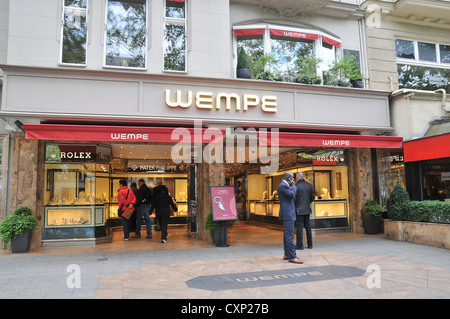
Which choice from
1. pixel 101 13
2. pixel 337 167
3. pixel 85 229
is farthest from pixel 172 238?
pixel 101 13

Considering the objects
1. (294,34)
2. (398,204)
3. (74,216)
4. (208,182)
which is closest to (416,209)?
(398,204)

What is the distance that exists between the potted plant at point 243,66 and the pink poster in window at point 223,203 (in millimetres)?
3122

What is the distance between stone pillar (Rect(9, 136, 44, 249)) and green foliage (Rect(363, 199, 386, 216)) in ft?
29.8

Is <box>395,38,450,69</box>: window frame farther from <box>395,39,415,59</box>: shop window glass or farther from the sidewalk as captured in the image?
the sidewalk

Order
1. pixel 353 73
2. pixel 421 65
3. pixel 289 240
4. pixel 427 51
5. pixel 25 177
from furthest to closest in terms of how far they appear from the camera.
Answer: pixel 427 51 → pixel 421 65 → pixel 353 73 → pixel 25 177 → pixel 289 240

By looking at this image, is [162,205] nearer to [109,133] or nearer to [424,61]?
[109,133]

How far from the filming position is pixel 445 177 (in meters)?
10.8

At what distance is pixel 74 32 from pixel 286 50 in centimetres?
608

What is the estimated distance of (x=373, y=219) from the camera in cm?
1062

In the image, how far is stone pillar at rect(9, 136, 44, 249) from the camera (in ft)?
27.9

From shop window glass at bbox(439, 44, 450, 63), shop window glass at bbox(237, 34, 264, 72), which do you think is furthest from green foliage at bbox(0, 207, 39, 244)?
shop window glass at bbox(439, 44, 450, 63)

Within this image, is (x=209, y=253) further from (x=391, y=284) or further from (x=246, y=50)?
(x=246, y=50)

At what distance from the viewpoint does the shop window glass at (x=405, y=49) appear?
1216 centimetres

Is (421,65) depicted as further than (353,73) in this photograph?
Yes
